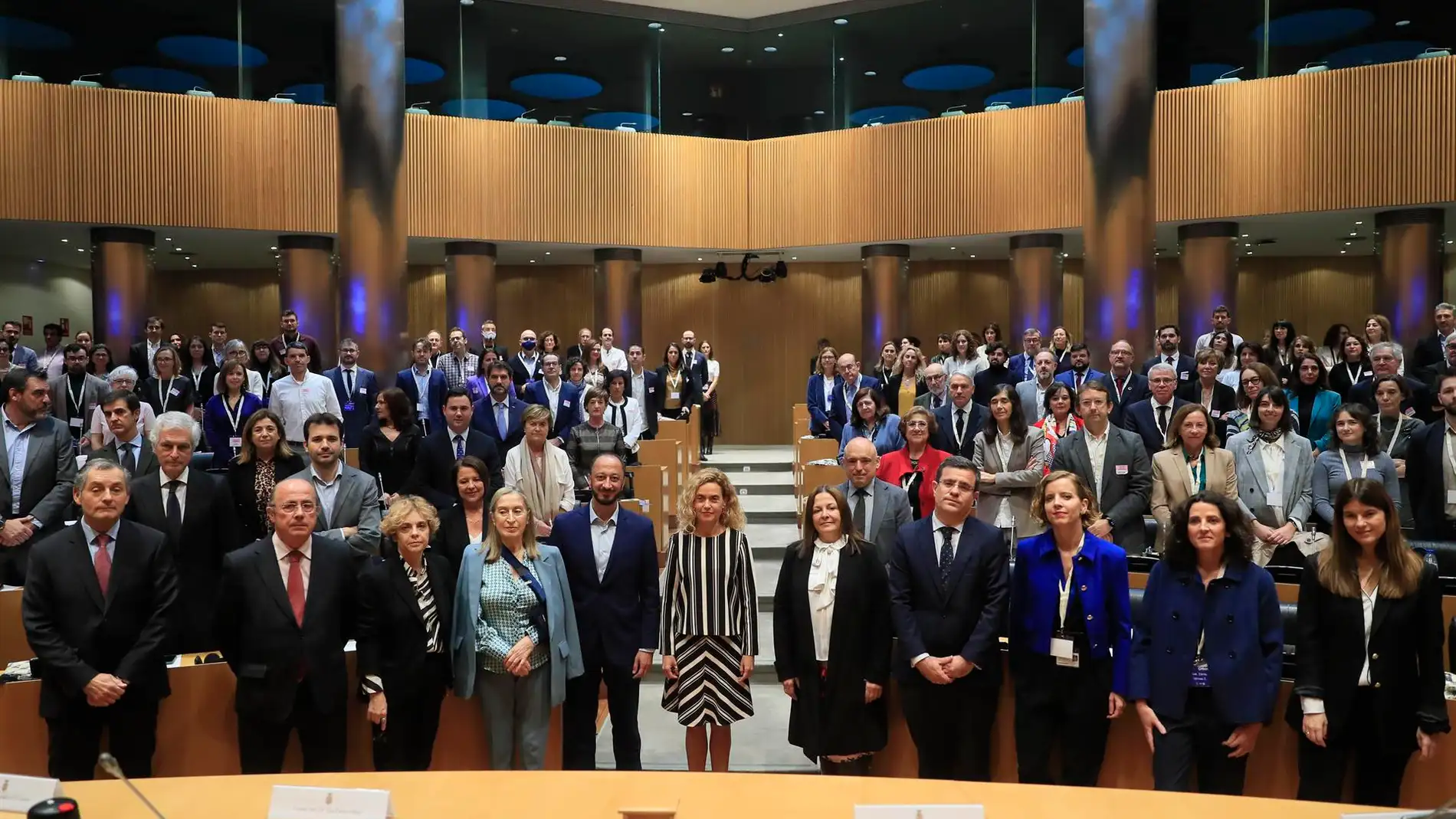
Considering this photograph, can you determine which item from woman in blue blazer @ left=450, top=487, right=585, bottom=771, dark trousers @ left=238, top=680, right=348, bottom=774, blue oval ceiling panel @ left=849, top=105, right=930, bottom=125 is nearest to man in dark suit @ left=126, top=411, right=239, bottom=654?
dark trousers @ left=238, top=680, right=348, bottom=774

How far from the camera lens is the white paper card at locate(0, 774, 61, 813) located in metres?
2.46

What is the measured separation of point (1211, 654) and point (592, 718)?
209 cm

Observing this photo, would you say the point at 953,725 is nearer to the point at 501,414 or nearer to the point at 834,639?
the point at 834,639

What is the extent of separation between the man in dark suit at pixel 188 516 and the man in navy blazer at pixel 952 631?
2.49 metres

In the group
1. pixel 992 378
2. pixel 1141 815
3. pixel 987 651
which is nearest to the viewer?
pixel 1141 815

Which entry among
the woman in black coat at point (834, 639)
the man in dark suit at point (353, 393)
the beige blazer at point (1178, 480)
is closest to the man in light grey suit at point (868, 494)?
the woman in black coat at point (834, 639)

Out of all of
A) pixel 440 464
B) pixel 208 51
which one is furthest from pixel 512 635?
pixel 208 51

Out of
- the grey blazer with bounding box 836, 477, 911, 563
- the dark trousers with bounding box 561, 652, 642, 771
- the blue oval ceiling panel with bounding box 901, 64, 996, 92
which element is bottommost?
the dark trousers with bounding box 561, 652, 642, 771

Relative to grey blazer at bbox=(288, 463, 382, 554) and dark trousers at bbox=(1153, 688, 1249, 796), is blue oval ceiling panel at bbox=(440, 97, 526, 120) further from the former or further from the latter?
dark trousers at bbox=(1153, 688, 1249, 796)

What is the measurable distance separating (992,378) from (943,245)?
616cm

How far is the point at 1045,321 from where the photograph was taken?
42.2 feet

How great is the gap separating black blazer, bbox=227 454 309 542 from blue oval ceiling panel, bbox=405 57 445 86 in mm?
8788

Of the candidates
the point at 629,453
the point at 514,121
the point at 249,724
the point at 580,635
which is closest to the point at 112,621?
the point at 249,724

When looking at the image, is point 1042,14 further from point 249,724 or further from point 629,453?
point 249,724
